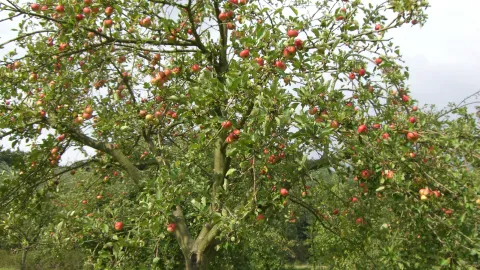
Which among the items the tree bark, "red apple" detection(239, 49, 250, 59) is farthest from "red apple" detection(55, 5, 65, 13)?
the tree bark

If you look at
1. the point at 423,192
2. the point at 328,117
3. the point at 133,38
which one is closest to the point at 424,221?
the point at 423,192

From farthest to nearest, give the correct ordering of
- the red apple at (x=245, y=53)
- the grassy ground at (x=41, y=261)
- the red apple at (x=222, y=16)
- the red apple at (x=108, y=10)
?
the grassy ground at (x=41, y=261)
the red apple at (x=222, y=16)
the red apple at (x=108, y=10)
the red apple at (x=245, y=53)

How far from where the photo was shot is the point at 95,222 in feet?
11.4

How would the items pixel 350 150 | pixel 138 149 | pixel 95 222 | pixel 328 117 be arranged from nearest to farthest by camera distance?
pixel 328 117
pixel 350 150
pixel 95 222
pixel 138 149

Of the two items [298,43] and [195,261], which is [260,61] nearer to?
[298,43]

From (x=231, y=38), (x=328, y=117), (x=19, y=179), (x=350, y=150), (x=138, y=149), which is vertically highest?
(x=231, y=38)

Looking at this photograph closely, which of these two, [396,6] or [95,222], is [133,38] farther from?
[396,6]

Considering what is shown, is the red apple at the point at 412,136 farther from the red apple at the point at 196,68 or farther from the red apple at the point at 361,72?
the red apple at the point at 196,68

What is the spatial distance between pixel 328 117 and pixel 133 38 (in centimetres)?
225

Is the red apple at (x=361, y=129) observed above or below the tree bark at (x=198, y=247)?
above

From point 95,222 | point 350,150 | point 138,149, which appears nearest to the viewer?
point 350,150

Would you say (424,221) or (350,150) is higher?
(350,150)

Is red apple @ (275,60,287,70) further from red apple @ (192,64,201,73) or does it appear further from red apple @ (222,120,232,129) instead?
red apple @ (192,64,201,73)

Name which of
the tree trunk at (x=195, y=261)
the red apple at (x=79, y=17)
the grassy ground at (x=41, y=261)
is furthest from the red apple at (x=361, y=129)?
the grassy ground at (x=41, y=261)
